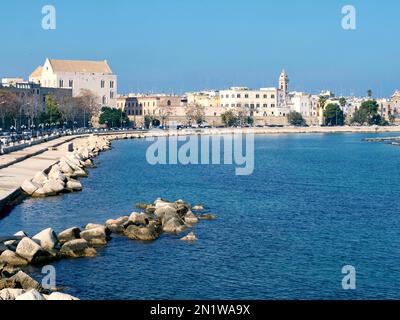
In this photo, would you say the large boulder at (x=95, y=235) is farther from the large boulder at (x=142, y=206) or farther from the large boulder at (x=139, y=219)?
the large boulder at (x=142, y=206)

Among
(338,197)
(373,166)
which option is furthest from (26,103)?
(338,197)

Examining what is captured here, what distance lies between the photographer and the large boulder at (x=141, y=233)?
2030 cm

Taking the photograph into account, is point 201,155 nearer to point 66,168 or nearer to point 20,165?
point 66,168

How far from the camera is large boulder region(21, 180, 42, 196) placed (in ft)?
97.3

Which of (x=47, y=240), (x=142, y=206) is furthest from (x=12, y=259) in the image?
(x=142, y=206)

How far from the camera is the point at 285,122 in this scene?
13800cm

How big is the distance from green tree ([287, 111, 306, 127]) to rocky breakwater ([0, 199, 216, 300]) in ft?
366

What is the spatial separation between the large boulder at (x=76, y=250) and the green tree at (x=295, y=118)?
4670 inches

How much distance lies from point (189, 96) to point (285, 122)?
870 inches

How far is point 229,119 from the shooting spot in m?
124

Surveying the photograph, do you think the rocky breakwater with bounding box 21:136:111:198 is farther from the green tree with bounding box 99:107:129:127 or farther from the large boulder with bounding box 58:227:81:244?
the green tree with bounding box 99:107:129:127

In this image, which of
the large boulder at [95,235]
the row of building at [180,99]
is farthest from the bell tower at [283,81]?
the large boulder at [95,235]
